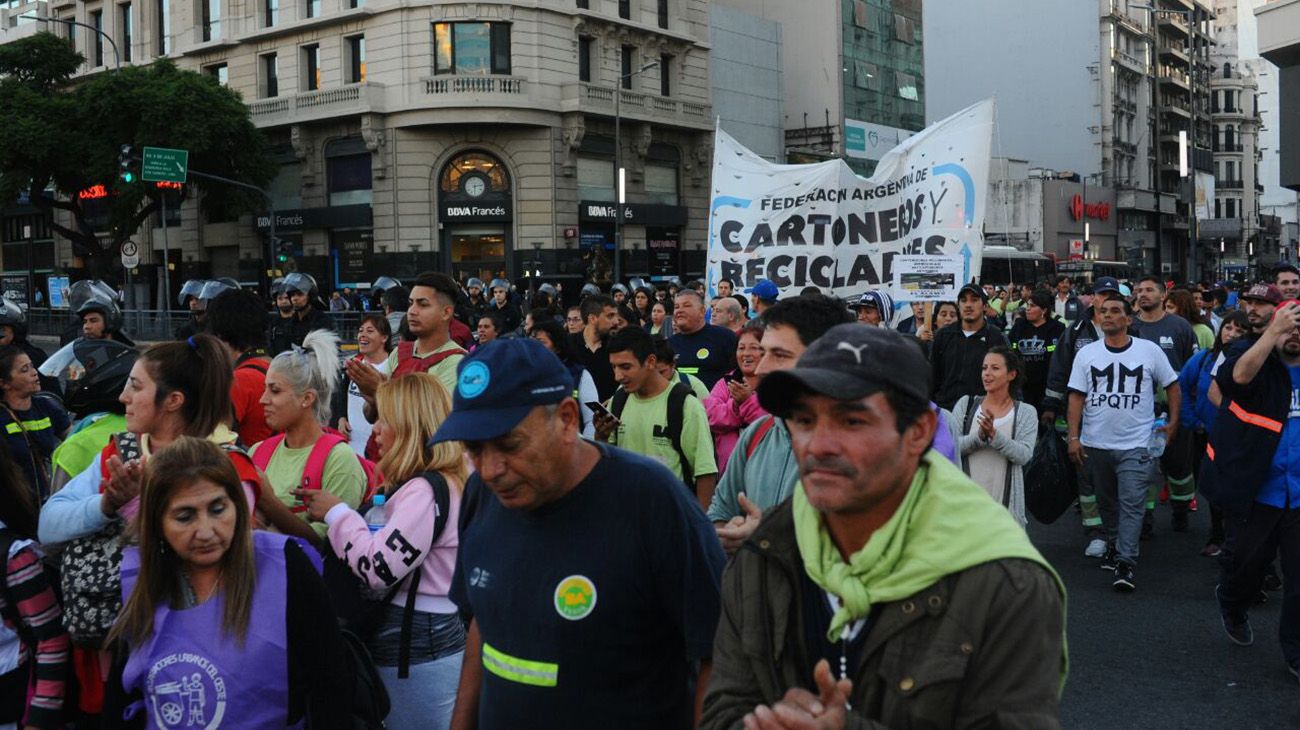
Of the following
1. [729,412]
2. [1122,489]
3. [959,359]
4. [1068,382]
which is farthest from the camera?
[959,359]

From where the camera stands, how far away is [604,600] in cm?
264

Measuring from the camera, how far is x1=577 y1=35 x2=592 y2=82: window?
40406 mm

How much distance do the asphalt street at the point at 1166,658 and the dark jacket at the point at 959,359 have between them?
1.54 metres

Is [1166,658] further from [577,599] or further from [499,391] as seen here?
[499,391]

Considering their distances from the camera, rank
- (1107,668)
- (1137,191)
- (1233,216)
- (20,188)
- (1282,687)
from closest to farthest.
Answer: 1. (1282,687)
2. (1107,668)
3. (20,188)
4. (1137,191)
5. (1233,216)

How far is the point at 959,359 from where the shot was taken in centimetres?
986

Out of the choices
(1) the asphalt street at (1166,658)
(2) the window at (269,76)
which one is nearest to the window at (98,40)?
(2) the window at (269,76)

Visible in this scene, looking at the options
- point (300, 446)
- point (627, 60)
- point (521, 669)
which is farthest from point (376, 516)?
point (627, 60)

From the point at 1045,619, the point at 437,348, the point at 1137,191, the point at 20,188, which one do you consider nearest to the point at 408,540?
the point at 1045,619

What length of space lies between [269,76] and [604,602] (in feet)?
142

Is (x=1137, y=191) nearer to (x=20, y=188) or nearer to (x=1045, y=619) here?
(x=20, y=188)

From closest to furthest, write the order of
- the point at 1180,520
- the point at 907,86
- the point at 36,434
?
the point at 36,434
the point at 1180,520
the point at 907,86

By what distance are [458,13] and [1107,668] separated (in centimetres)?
3510

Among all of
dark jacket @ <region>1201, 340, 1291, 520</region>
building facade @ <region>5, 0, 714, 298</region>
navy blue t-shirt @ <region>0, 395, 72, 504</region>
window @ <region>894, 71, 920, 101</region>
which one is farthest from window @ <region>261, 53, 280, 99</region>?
dark jacket @ <region>1201, 340, 1291, 520</region>
